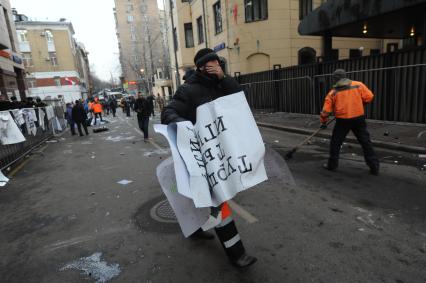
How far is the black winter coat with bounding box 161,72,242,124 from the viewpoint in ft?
9.22

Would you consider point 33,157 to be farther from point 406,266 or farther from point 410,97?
point 410,97

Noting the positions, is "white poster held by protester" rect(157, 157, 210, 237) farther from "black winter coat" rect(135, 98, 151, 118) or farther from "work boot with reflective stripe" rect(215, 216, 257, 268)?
"black winter coat" rect(135, 98, 151, 118)

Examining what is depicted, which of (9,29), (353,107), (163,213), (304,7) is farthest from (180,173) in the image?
(9,29)

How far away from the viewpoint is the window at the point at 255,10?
18938 mm

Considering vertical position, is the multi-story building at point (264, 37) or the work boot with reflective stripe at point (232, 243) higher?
the multi-story building at point (264, 37)

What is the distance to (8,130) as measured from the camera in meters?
8.45

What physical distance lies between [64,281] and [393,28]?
1746 centimetres

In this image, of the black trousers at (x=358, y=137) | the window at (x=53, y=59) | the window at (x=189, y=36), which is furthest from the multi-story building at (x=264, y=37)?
the window at (x=53, y=59)

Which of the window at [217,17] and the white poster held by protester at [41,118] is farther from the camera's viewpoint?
the window at [217,17]

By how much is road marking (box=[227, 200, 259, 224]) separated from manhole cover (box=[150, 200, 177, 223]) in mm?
858

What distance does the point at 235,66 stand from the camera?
1983 cm

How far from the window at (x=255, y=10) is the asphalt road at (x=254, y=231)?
49.8ft

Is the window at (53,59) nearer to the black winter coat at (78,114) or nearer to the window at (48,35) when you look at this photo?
the window at (48,35)

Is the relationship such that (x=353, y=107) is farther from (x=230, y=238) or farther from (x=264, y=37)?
(x=264, y=37)
